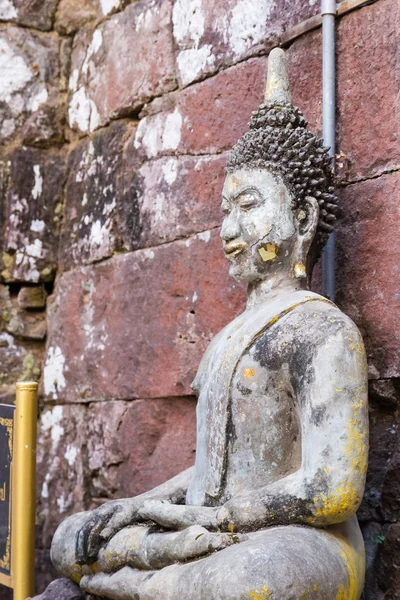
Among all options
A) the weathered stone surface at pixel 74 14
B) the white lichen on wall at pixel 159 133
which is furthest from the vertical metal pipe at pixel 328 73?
the weathered stone surface at pixel 74 14

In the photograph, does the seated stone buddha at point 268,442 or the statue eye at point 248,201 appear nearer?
the seated stone buddha at point 268,442

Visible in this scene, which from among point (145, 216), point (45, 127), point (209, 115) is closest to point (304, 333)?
point (209, 115)

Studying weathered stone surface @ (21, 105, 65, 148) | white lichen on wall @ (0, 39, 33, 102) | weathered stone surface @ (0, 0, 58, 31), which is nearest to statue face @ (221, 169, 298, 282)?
weathered stone surface @ (21, 105, 65, 148)

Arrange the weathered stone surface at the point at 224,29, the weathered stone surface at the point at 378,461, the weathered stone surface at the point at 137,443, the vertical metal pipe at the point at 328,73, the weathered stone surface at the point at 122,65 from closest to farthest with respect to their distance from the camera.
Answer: the weathered stone surface at the point at 378,461 < the vertical metal pipe at the point at 328,73 < the weathered stone surface at the point at 224,29 < the weathered stone surface at the point at 137,443 < the weathered stone surface at the point at 122,65

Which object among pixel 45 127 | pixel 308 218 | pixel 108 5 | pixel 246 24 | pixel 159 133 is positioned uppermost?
pixel 108 5

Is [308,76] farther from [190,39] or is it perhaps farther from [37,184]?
[37,184]

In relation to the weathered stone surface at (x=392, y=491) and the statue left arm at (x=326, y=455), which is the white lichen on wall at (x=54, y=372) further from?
the statue left arm at (x=326, y=455)

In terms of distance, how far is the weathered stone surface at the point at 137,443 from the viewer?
13.7 feet

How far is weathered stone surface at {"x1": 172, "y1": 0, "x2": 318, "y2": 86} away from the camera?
3.91 m

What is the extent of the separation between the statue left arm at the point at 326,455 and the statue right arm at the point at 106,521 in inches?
19.8

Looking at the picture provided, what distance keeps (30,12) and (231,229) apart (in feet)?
8.57

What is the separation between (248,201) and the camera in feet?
10.5

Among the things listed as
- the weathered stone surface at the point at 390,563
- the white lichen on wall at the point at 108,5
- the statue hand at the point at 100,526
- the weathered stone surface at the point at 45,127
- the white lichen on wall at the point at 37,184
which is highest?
the white lichen on wall at the point at 108,5

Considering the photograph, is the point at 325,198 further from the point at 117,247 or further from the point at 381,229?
the point at 117,247
